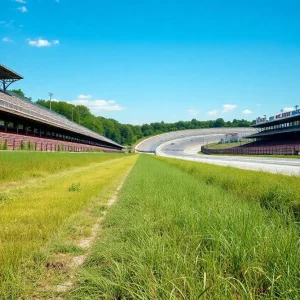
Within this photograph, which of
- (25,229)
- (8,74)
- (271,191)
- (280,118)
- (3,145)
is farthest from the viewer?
(280,118)

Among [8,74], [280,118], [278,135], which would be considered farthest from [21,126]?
[278,135]

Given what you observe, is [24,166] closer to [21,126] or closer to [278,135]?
[21,126]

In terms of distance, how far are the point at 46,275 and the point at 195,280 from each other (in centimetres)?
212

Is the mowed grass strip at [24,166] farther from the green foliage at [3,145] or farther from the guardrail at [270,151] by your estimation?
the guardrail at [270,151]

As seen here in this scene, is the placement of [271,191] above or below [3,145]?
below

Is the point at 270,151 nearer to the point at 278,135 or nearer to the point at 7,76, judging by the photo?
the point at 278,135

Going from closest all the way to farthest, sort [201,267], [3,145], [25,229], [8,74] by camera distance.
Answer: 1. [201,267]
2. [25,229]
3. [3,145]
4. [8,74]

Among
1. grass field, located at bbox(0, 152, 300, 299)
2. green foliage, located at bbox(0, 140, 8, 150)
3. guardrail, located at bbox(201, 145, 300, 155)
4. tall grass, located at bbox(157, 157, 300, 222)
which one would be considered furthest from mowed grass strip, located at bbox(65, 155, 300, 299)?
guardrail, located at bbox(201, 145, 300, 155)

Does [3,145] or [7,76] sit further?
[7,76]

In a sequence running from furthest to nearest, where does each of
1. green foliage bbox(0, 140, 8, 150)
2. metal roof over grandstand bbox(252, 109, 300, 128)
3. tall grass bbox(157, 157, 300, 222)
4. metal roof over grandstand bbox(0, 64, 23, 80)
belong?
metal roof over grandstand bbox(252, 109, 300, 128) → metal roof over grandstand bbox(0, 64, 23, 80) → green foliage bbox(0, 140, 8, 150) → tall grass bbox(157, 157, 300, 222)

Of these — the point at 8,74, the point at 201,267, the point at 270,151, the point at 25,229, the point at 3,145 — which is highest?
the point at 8,74

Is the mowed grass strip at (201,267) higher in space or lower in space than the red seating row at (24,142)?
lower

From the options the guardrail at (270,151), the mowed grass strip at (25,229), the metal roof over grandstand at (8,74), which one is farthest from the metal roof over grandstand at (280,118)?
the mowed grass strip at (25,229)

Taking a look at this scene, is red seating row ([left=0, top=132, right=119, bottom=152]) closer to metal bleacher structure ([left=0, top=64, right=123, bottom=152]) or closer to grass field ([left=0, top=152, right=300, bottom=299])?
metal bleacher structure ([left=0, top=64, right=123, bottom=152])
